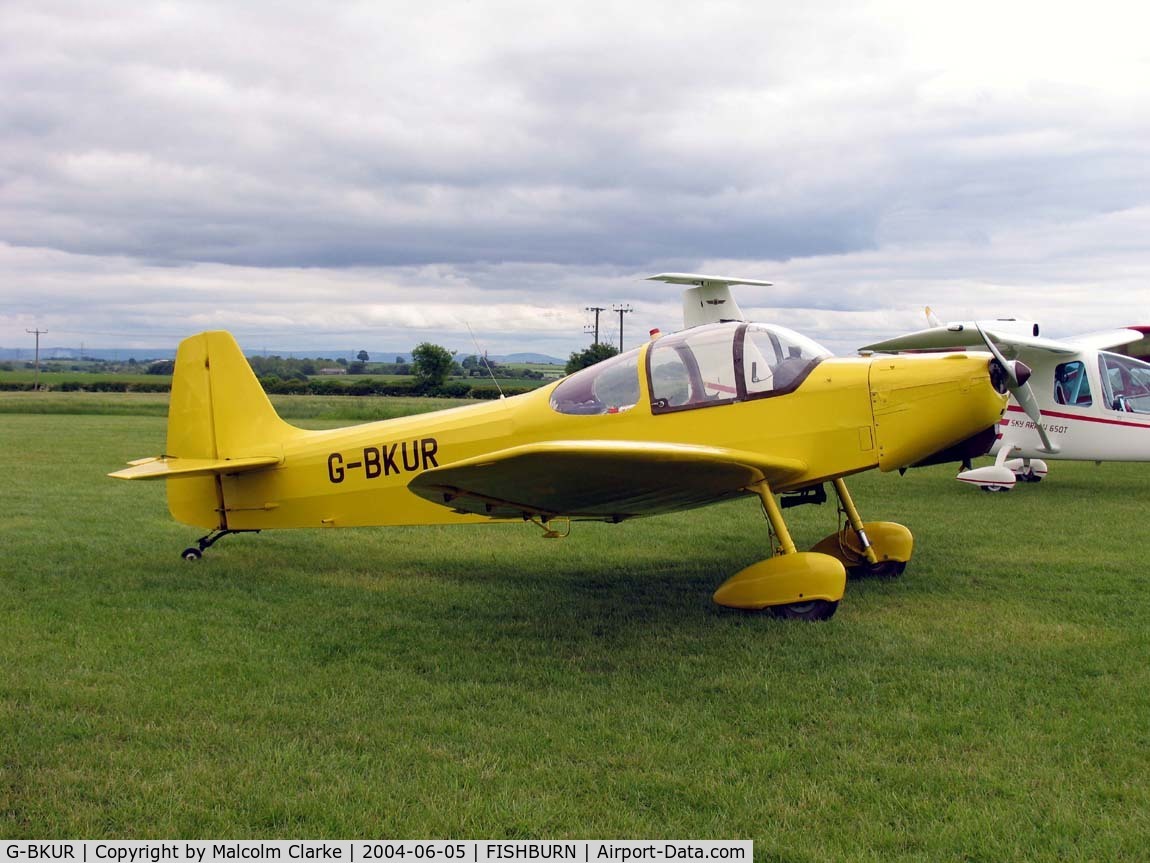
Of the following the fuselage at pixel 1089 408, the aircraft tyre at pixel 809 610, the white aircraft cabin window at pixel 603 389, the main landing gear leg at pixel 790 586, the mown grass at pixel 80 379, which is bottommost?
the aircraft tyre at pixel 809 610

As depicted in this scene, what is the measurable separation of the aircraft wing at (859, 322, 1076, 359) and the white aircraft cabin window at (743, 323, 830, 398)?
6155 mm

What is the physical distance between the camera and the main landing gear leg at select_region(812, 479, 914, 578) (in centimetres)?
778

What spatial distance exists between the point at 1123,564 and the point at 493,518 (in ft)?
18.3

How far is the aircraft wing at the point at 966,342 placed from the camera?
12.9 meters

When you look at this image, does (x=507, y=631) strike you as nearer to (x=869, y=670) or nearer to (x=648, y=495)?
(x=648, y=495)

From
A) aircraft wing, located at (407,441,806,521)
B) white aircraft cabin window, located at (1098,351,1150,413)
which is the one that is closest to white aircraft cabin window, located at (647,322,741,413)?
aircraft wing, located at (407,441,806,521)

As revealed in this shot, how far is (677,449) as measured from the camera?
5.51m

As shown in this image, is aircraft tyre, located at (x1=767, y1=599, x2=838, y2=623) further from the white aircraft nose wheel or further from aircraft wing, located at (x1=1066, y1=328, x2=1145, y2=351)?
aircraft wing, located at (x1=1066, y1=328, x2=1145, y2=351)

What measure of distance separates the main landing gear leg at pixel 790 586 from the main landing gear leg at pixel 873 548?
62.4 inches

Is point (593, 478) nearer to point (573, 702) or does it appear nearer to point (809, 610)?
point (573, 702)

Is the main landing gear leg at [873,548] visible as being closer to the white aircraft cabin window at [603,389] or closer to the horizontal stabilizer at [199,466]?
the white aircraft cabin window at [603,389]

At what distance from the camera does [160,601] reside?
6949 millimetres

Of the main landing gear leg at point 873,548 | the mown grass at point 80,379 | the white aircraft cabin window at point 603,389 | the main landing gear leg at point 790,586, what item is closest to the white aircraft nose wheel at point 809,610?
the main landing gear leg at point 790,586

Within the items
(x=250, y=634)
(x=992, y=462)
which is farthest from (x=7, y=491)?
(x=992, y=462)
